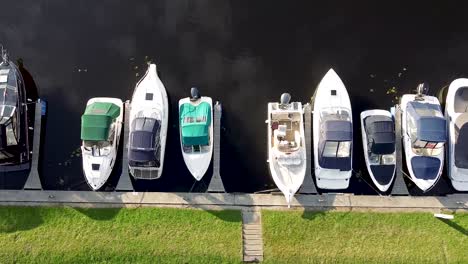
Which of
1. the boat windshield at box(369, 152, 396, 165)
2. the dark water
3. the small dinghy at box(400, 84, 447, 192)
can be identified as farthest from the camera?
the dark water

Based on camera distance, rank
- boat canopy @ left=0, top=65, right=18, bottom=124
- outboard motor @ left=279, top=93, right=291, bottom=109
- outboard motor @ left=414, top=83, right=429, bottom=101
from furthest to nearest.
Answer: outboard motor @ left=414, top=83, right=429, bottom=101, outboard motor @ left=279, top=93, right=291, bottom=109, boat canopy @ left=0, top=65, right=18, bottom=124

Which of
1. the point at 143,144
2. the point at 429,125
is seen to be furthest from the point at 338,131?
the point at 143,144

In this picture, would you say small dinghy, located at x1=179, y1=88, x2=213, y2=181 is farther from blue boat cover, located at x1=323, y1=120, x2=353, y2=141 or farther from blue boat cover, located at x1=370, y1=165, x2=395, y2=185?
blue boat cover, located at x1=370, y1=165, x2=395, y2=185

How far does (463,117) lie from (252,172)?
1242 centimetres

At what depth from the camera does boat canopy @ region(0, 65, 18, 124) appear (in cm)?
2927

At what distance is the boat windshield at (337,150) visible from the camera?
95.2 feet

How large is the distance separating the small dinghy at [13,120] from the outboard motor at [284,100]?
48.9ft

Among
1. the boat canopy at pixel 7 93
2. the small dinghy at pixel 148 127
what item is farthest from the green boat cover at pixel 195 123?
the boat canopy at pixel 7 93

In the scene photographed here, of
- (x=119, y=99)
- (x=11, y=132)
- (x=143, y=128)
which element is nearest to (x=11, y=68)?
(x=11, y=132)

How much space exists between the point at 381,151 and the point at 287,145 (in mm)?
5245

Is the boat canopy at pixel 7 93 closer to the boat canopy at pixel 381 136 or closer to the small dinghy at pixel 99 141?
the small dinghy at pixel 99 141

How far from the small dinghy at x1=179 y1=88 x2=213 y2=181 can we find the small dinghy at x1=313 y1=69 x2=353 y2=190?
20.2ft

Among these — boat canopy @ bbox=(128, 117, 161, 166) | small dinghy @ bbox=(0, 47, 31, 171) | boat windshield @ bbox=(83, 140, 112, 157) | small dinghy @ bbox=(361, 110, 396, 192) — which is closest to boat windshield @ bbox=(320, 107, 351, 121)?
small dinghy @ bbox=(361, 110, 396, 192)

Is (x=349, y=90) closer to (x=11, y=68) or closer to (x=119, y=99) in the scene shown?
(x=119, y=99)
